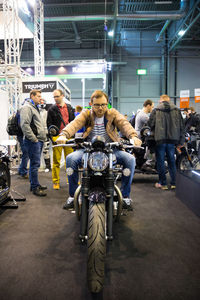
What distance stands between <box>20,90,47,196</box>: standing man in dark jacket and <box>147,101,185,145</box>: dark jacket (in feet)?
6.90

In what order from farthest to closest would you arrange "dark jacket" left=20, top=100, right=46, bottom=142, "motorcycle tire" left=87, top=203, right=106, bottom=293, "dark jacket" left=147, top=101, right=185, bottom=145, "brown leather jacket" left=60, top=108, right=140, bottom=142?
1. "dark jacket" left=147, top=101, right=185, bottom=145
2. "dark jacket" left=20, top=100, right=46, bottom=142
3. "brown leather jacket" left=60, top=108, right=140, bottom=142
4. "motorcycle tire" left=87, top=203, right=106, bottom=293

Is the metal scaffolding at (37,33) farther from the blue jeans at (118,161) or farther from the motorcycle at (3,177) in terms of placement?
the blue jeans at (118,161)

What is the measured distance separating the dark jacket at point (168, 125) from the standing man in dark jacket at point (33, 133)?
2102 millimetres

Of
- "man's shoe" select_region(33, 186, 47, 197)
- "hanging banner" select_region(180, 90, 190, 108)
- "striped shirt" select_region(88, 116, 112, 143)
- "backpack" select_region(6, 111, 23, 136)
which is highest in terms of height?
"hanging banner" select_region(180, 90, 190, 108)

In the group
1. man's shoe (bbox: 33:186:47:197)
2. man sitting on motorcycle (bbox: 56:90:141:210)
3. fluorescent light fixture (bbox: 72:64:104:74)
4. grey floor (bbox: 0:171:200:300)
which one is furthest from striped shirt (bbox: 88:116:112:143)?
fluorescent light fixture (bbox: 72:64:104:74)

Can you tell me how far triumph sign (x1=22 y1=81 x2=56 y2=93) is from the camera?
6.12 meters

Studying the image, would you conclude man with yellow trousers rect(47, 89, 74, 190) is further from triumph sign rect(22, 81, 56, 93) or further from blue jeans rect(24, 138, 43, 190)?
triumph sign rect(22, 81, 56, 93)

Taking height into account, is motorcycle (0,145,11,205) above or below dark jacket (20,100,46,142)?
below

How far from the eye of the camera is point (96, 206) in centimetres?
157

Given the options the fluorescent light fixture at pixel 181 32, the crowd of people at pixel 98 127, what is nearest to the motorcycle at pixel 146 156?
the crowd of people at pixel 98 127

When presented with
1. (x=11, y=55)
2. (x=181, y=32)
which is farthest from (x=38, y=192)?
(x=181, y=32)

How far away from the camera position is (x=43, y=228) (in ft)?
8.16

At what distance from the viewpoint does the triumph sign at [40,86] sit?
6.12 m

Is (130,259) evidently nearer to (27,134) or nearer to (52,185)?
(27,134)
